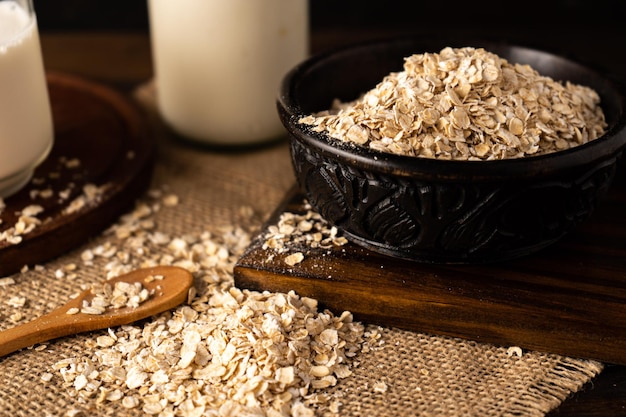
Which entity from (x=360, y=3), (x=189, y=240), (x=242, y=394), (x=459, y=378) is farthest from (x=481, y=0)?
(x=242, y=394)

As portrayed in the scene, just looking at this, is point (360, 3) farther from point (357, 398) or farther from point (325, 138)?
point (357, 398)

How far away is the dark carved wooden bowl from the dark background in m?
0.80

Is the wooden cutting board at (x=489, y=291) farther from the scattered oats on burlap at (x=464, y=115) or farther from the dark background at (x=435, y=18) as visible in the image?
the dark background at (x=435, y=18)

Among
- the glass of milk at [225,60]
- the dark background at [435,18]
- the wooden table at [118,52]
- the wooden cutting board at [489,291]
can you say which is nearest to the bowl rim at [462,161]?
the wooden cutting board at [489,291]

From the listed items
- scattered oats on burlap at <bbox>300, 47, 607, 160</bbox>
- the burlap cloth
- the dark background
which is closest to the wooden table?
the dark background

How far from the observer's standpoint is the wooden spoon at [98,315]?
38.9 inches

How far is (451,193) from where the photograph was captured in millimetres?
924

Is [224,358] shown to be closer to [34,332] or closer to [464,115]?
[34,332]

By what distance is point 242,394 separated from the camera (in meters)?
0.90

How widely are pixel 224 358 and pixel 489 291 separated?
329mm

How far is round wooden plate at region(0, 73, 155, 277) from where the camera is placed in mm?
1146

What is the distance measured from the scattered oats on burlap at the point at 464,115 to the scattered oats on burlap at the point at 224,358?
23 cm

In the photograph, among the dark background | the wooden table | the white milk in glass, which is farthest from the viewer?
A: the dark background

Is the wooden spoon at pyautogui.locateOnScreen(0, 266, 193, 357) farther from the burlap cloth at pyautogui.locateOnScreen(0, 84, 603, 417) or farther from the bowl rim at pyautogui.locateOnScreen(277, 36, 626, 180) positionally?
Result: the bowl rim at pyautogui.locateOnScreen(277, 36, 626, 180)
